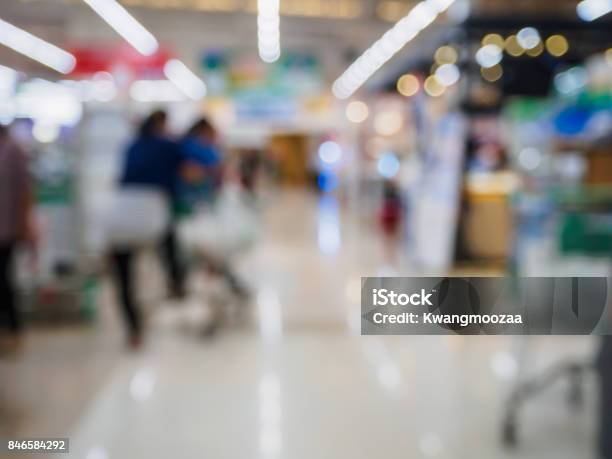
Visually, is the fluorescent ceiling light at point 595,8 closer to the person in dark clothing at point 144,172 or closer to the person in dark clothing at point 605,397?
the person in dark clothing at point 605,397

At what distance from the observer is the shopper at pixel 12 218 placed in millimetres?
2838

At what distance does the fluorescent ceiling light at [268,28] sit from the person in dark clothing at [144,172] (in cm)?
228

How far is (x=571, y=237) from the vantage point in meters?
1.98

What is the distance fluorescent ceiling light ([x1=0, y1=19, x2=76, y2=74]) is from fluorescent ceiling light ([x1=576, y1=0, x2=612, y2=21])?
868 millimetres

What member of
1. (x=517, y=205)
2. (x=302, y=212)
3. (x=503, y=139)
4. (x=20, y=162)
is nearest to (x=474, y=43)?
(x=517, y=205)

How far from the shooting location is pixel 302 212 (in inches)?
517

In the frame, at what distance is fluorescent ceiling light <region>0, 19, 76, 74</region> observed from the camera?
0.99 meters

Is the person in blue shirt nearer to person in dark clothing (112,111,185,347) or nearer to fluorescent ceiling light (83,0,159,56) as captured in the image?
person in dark clothing (112,111,185,347)

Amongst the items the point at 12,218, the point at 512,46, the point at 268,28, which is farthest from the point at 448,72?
the point at 268,28

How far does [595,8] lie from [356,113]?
497 inches

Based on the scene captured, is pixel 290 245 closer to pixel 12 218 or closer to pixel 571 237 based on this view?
pixel 12 218

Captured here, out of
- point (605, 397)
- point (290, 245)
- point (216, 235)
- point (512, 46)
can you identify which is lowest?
point (290, 245)

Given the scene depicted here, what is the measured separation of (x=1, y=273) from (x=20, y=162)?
0.63 meters

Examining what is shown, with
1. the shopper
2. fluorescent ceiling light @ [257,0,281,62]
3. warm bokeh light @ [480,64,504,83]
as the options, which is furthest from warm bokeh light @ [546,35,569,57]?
the shopper
